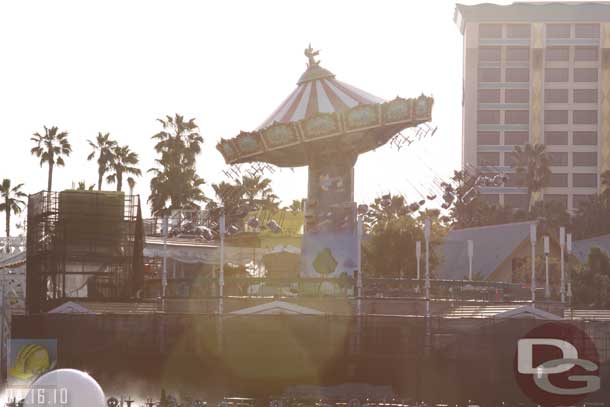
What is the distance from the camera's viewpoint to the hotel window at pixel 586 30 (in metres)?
152

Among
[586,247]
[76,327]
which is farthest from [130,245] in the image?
[586,247]

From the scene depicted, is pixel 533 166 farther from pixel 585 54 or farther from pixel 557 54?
pixel 585 54

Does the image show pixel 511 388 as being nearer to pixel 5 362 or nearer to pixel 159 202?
pixel 5 362

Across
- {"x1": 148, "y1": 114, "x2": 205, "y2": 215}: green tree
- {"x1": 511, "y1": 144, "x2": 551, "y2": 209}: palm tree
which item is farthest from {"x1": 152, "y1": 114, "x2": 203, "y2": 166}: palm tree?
{"x1": 511, "y1": 144, "x2": 551, "y2": 209}: palm tree

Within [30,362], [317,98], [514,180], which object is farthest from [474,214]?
[30,362]

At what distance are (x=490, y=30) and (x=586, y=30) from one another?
38.4ft

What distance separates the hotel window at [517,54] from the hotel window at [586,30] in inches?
255

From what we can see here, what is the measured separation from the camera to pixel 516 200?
151 m

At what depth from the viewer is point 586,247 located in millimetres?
105500

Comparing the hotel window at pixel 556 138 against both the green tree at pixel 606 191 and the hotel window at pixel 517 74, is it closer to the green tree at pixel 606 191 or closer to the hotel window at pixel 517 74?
the hotel window at pixel 517 74

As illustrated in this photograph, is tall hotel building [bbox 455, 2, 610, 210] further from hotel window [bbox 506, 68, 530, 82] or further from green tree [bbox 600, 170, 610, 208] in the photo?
green tree [bbox 600, 170, 610, 208]

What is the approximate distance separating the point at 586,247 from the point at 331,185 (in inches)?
1745

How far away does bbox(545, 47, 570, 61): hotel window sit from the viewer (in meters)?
153

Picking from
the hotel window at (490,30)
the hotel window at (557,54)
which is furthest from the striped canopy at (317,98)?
the hotel window at (557,54)
